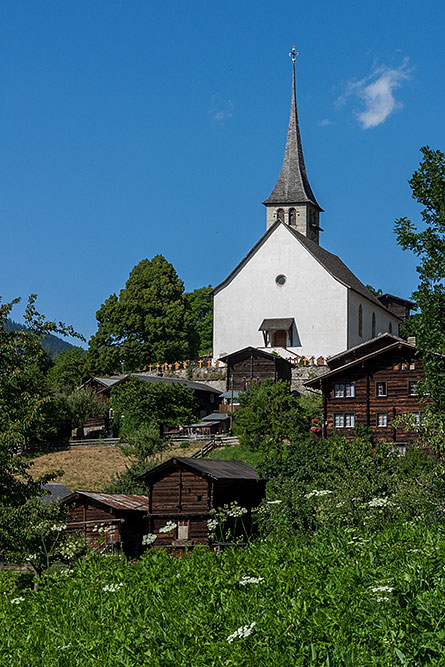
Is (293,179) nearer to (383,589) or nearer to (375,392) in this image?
(375,392)

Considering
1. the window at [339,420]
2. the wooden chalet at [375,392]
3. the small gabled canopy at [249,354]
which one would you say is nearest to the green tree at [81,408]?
the small gabled canopy at [249,354]

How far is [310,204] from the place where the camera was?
73000 millimetres

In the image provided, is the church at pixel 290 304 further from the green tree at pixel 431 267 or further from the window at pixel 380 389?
the green tree at pixel 431 267

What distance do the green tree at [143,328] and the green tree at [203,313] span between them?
22.6 m

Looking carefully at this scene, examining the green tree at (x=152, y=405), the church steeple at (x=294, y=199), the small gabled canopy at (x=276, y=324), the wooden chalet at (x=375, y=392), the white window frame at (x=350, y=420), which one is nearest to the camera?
the wooden chalet at (x=375, y=392)

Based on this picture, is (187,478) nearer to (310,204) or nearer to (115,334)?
(115,334)

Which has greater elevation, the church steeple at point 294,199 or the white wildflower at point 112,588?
the church steeple at point 294,199

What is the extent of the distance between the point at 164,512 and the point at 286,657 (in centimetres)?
2190

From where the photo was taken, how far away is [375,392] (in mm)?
40625

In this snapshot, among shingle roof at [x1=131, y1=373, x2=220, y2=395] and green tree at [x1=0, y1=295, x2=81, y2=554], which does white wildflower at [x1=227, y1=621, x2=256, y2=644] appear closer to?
green tree at [x1=0, y1=295, x2=81, y2=554]

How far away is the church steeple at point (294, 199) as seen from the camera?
72.8 meters

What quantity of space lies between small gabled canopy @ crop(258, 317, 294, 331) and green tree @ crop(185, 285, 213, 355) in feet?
94.8

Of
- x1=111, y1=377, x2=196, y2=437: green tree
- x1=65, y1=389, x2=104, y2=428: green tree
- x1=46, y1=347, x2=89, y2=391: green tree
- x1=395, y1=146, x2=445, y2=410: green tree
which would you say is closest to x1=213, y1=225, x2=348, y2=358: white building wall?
x1=46, y1=347, x2=89, y2=391: green tree

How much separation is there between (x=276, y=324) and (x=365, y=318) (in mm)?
7396
